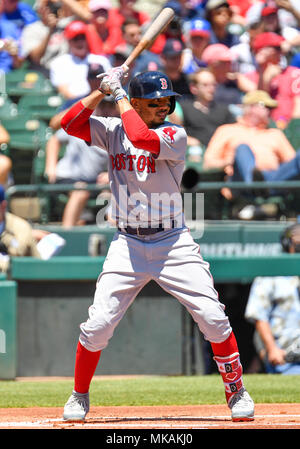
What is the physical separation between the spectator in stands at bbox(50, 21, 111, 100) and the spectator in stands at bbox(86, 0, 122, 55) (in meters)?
0.14

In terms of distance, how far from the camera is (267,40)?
1030cm

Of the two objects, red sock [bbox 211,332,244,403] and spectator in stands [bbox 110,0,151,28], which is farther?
spectator in stands [bbox 110,0,151,28]

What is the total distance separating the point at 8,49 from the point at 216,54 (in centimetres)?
266

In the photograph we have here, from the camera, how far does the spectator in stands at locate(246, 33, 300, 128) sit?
9781 millimetres

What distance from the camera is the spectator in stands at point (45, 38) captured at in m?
10.8

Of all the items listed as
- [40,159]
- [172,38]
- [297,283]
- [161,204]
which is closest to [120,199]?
[161,204]

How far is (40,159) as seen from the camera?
9141mm

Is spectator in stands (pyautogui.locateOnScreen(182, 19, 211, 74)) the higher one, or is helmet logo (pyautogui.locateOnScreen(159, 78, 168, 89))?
spectator in stands (pyautogui.locateOnScreen(182, 19, 211, 74))

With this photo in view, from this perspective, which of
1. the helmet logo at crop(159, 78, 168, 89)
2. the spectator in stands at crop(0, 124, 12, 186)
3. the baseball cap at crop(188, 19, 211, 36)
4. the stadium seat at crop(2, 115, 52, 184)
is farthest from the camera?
the baseball cap at crop(188, 19, 211, 36)

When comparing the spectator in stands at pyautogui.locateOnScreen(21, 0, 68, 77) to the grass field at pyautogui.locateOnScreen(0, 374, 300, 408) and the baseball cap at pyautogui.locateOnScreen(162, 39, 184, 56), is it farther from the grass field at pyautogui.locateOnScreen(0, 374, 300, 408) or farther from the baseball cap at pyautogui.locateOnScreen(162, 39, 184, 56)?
the grass field at pyautogui.locateOnScreen(0, 374, 300, 408)

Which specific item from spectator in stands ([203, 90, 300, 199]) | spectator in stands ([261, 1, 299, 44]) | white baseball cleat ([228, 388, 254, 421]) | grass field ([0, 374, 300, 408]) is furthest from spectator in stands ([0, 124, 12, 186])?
white baseball cleat ([228, 388, 254, 421])

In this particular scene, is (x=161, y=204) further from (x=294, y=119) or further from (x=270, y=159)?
(x=294, y=119)

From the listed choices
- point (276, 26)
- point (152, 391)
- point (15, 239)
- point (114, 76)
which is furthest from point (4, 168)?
point (114, 76)

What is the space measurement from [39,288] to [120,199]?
2.73 meters
